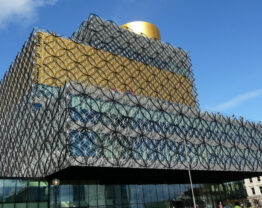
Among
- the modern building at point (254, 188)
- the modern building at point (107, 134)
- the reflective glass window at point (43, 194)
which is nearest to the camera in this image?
the modern building at point (107, 134)

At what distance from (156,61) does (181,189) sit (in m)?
35.8

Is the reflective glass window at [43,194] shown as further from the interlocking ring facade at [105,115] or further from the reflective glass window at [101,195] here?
the reflective glass window at [101,195]

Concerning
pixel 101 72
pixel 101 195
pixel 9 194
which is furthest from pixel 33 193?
pixel 101 72

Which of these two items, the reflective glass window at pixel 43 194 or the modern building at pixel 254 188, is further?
the modern building at pixel 254 188

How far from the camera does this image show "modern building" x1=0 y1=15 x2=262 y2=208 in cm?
3675

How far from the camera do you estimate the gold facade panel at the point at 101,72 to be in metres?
53.9

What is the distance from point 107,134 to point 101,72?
84.7ft

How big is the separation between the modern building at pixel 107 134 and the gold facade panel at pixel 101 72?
235mm

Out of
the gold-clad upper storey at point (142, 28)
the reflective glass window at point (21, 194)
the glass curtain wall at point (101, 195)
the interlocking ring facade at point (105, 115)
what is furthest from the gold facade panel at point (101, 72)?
the reflective glass window at point (21, 194)

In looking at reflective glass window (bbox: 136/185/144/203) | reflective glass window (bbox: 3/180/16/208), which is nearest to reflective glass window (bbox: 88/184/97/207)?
reflective glass window (bbox: 136/185/144/203)

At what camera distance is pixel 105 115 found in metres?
39.4

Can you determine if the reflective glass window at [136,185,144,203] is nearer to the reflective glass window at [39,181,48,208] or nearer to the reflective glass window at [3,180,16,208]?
the reflective glass window at [39,181,48,208]

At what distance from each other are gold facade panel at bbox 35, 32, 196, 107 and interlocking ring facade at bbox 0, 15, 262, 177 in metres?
0.22

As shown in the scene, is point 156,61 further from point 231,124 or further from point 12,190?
point 12,190
